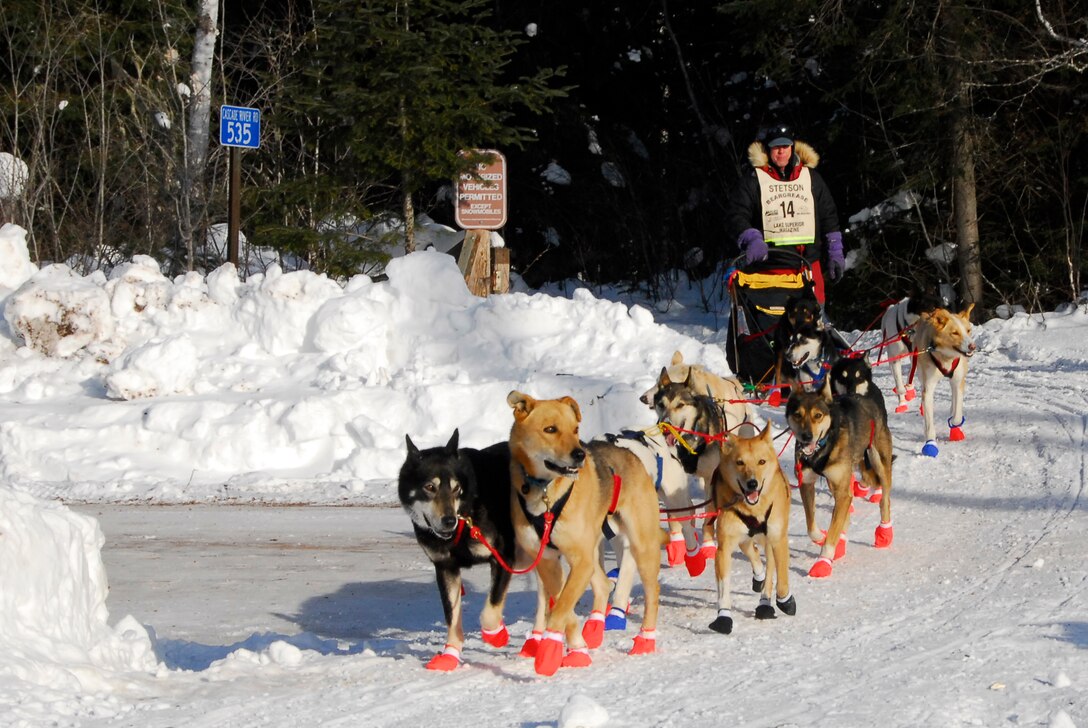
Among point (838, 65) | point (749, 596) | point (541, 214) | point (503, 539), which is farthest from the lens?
point (541, 214)

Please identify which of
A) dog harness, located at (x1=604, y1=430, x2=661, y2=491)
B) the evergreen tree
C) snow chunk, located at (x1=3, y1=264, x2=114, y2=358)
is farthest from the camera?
the evergreen tree

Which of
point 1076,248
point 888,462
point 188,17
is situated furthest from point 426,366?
point 1076,248

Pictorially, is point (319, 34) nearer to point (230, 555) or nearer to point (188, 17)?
point (188, 17)

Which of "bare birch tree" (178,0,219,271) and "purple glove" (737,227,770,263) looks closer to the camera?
"purple glove" (737,227,770,263)

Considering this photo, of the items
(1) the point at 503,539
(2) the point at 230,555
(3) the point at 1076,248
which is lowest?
(2) the point at 230,555

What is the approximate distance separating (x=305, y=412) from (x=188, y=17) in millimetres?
9798

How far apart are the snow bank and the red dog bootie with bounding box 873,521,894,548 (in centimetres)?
422

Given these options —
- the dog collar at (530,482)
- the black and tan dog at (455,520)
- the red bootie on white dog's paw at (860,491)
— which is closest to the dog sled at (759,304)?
the red bootie on white dog's paw at (860,491)

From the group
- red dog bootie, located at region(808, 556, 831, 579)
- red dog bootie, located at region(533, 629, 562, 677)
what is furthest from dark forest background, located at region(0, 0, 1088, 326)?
red dog bootie, located at region(533, 629, 562, 677)

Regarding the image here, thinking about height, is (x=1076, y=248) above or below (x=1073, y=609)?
above

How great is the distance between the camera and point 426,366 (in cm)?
1221

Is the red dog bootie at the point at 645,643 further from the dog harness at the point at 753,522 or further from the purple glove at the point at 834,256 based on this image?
the purple glove at the point at 834,256

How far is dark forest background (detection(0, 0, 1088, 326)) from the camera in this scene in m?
15.9

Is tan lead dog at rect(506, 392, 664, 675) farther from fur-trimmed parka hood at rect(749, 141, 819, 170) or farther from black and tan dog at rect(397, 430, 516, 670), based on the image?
fur-trimmed parka hood at rect(749, 141, 819, 170)
